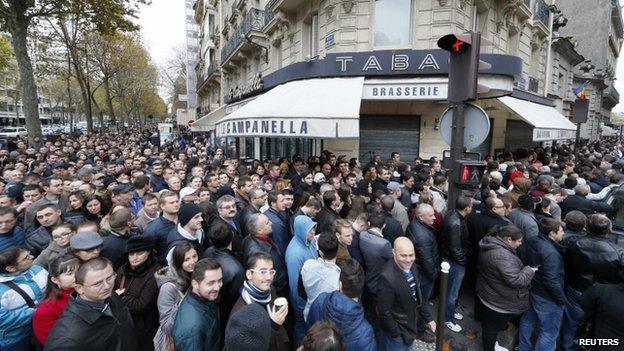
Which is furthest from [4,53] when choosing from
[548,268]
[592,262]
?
[592,262]

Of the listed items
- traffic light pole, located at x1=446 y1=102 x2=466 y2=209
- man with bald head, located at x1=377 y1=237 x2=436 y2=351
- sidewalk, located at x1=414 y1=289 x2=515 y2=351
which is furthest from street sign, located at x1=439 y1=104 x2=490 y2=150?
sidewalk, located at x1=414 y1=289 x2=515 y2=351

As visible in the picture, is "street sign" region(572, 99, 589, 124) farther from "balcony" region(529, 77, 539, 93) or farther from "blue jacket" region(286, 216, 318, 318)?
"blue jacket" region(286, 216, 318, 318)

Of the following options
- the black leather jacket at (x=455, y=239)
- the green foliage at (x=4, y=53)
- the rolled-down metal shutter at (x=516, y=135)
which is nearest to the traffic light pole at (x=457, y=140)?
the black leather jacket at (x=455, y=239)

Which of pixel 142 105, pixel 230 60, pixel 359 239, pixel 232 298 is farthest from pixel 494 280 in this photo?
pixel 142 105

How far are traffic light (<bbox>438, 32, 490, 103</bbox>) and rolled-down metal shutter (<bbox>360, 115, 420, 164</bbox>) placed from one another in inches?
289

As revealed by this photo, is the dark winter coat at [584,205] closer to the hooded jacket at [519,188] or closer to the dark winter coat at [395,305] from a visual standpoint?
the hooded jacket at [519,188]

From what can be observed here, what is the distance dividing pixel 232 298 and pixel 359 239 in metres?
1.61

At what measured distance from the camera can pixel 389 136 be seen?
35.3ft

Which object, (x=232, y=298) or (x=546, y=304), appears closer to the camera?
(x=232, y=298)

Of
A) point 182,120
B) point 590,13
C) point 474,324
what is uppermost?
point 590,13

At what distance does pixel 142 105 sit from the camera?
64.2 metres

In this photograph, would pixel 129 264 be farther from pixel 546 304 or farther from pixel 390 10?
pixel 390 10

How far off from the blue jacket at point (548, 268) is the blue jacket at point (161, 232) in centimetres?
399

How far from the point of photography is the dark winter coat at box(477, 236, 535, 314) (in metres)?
3.48
